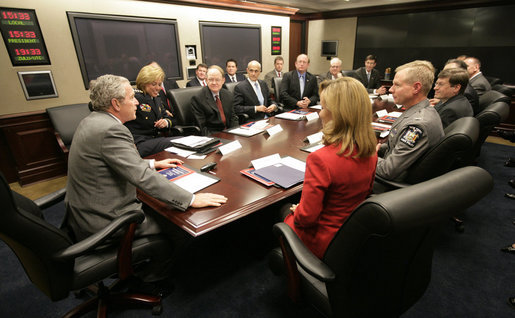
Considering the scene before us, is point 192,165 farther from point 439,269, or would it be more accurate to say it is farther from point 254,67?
point 254,67

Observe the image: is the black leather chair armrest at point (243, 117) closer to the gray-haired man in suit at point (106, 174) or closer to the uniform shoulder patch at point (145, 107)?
the uniform shoulder patch at point (145, 107)

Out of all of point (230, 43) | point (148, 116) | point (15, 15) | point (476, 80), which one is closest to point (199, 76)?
point (230, 43)

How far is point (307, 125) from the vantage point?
108 inches

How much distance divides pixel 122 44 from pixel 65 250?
3.62 m

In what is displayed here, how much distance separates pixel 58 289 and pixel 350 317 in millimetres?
1239

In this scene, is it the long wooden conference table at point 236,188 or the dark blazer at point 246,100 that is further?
the dark blazer at point 246,100

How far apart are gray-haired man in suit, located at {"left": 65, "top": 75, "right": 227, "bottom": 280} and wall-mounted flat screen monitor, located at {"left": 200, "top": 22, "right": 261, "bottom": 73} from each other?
383 centimetres

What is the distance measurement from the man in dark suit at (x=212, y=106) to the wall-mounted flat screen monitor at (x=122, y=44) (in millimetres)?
1548

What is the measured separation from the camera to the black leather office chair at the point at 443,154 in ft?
4.84

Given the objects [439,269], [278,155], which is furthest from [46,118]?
[439,269]

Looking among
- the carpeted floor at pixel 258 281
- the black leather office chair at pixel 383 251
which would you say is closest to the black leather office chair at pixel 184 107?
the carpeted floor at pixel 258 281

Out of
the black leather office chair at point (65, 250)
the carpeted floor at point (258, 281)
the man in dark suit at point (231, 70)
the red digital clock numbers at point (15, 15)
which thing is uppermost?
the red digital clock numbers at point (15, 15)

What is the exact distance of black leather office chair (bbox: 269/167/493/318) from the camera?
0.68 meters

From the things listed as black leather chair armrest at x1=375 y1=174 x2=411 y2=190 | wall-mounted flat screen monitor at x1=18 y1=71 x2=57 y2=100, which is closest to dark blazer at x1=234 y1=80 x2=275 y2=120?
black leather chair armrest at x1=375 y1=174 x2=411 y2=190
